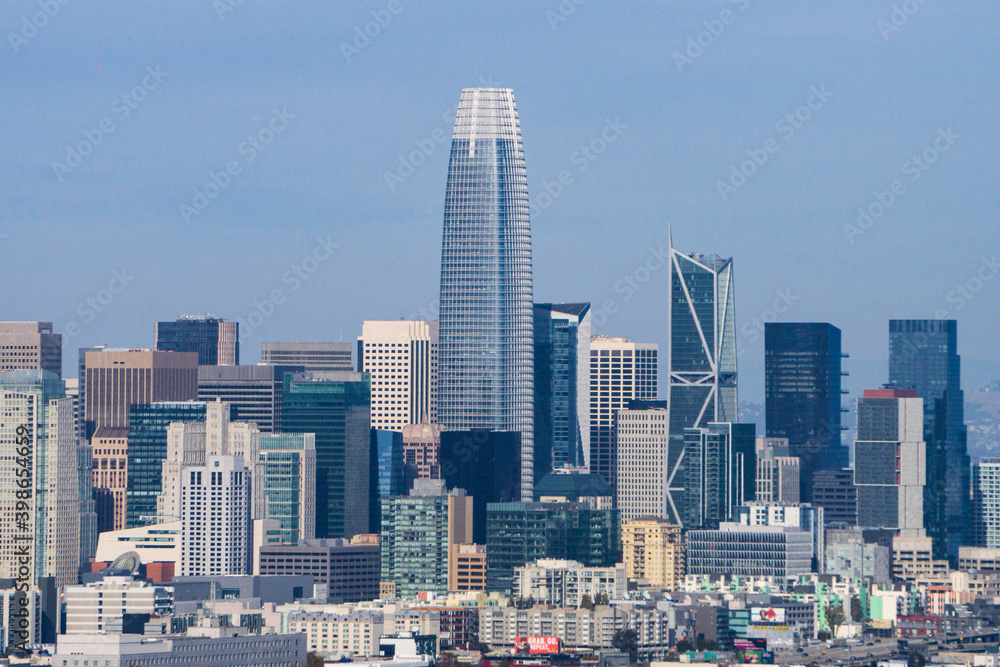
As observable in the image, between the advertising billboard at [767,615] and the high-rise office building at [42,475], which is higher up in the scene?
the high-rise office building at [42,475]

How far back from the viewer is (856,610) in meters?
190

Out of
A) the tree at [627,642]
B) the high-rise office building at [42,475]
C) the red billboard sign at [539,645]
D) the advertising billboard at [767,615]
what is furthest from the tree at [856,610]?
the high-rise office building at [42,475]

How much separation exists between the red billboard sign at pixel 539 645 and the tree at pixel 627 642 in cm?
414

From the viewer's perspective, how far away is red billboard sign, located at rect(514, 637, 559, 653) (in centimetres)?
15338

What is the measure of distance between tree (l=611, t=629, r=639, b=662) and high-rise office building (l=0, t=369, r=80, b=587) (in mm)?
46490

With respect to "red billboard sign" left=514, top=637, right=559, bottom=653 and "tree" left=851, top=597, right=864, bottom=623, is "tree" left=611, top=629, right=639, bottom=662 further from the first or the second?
"tree" left=851, top=597, right=864, bottom=623

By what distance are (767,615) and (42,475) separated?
180 feet

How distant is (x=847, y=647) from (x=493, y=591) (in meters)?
40.7

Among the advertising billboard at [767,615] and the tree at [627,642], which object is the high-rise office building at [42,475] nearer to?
the tree at [627,642]

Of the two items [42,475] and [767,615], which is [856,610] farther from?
[42,475]

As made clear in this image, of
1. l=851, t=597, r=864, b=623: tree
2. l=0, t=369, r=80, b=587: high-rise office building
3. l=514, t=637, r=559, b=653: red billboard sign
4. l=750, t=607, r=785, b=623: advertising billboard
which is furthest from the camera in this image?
l=0, t=369, r=80, b=587: high-rise office building

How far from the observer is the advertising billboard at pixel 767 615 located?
569 ft

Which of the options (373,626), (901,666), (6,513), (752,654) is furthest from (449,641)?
(6,513)

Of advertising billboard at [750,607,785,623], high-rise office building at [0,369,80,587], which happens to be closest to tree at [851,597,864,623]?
advertising billboard at [750,607,785,623]
